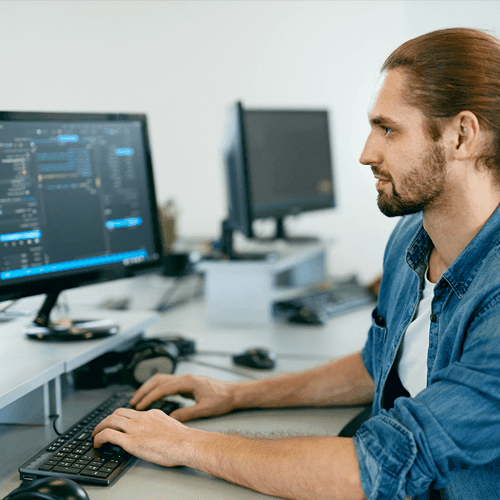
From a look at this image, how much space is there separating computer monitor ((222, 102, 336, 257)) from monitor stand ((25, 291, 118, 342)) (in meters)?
0.62

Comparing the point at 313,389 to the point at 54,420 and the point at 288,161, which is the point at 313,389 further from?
the point at 288,161

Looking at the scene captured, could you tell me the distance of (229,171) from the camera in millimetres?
1890

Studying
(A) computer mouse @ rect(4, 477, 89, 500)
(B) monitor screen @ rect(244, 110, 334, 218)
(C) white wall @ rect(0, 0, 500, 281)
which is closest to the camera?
(A) computer mouse @ rect(4, 477, 89, 500)

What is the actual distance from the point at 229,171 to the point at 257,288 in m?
0.46

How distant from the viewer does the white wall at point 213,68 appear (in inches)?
87.9

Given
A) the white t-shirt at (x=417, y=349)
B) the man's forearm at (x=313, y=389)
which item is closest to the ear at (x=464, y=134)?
the white t-shirt at (x=417, y=349)

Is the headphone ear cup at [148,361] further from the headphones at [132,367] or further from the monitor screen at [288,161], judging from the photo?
the monitor screen at [288,161]

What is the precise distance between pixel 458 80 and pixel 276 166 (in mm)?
1102

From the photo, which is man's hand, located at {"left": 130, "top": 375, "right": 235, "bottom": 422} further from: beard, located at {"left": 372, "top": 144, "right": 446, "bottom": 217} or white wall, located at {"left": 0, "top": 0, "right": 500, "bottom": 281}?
white wall, located at {"left": 0, "top": 0, "right": 500, "bottom": 281}

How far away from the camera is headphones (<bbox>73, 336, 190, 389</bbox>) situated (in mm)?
1132

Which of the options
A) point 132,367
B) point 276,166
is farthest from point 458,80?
point 276,166

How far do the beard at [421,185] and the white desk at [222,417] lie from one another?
419 millimetres

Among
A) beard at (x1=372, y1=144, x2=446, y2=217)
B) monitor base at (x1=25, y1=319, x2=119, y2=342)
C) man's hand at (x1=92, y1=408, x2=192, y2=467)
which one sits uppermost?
beard at (x1=372, y1=144, x2=446, y2=217)

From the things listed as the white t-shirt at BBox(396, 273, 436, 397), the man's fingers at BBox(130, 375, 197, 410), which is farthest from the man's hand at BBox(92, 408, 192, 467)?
the white t-shirt at BBox(396, 273, 436, 397)
